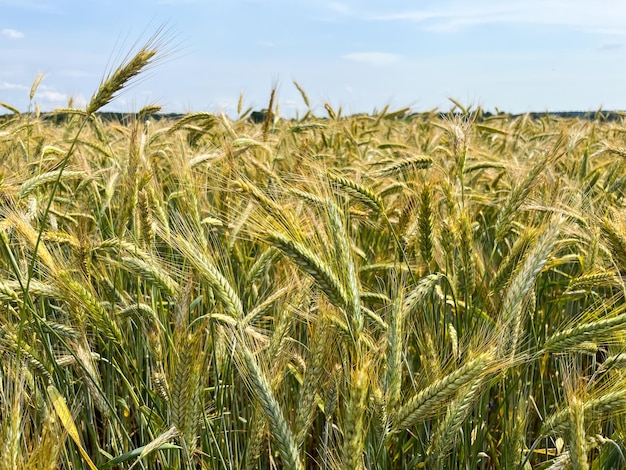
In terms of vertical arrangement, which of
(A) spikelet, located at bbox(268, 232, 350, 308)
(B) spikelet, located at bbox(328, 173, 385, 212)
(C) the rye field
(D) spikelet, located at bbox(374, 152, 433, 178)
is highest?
(D) spikelet, located at bbox(374, 152, 433, 178)

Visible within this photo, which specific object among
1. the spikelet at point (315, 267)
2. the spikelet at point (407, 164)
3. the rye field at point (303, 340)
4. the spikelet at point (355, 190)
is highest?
the spikelet at point (407, 164)

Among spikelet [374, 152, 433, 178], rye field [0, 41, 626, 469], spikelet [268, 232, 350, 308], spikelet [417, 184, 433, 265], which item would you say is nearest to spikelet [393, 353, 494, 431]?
rye field [0, 41, 626, 469]

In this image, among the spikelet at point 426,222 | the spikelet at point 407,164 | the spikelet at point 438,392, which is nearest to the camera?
the spikelet at point 438,392

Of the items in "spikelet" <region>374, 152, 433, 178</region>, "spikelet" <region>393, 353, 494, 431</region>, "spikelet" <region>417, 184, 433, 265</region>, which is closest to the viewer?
"spikelet" <region>393, 353, 494, 431</region>

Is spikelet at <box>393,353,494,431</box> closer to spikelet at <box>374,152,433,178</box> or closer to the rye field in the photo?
the rye field

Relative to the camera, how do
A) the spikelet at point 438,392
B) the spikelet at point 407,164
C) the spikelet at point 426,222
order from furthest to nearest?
the spikelet at point 407,164
the spikelet at point 426,222
the spikelet at point 438,392

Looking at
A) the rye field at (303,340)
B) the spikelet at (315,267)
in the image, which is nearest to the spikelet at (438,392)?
the rye field at (303,340)

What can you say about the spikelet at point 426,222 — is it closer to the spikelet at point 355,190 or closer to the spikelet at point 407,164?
the spikelet at point 355,190

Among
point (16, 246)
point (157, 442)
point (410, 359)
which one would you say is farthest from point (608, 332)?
point (16, 246)

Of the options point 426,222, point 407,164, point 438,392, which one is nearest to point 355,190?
point 426,222

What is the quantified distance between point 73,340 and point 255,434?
62 centimetres

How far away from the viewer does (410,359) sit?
2.08 m

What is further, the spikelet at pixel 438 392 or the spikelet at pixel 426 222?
the spikelet at pixel 426 222

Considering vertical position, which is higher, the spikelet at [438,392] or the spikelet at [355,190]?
the spikelet at [355,190]
